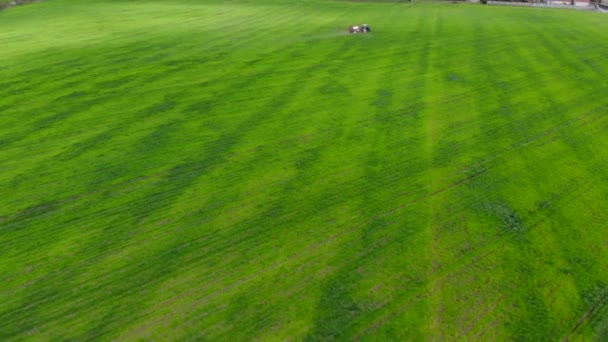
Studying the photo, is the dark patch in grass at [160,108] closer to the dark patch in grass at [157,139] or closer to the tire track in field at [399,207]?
the dark patch in grass at [157,139]

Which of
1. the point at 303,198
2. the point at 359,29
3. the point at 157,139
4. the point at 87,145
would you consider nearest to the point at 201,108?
the point at 157,139

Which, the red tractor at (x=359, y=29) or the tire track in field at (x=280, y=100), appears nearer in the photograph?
the tire track in field at (x=280, y=100)

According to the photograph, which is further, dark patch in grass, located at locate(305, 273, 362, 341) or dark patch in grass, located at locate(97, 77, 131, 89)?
dark patch in grass, located at locate(97, 77, 131, 89)

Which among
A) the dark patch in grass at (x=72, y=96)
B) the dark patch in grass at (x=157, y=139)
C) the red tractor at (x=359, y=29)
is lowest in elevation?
the dark patch in grass at (x=157, y=139)

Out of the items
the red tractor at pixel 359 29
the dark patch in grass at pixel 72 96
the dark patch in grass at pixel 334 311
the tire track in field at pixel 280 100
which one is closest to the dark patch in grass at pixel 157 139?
the tire track in field at pixel 280 100

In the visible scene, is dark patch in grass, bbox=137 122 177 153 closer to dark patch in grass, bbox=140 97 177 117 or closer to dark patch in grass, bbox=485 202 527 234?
dark patch in grass, bbox=140 97 177 117

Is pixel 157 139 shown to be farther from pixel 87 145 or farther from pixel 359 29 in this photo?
pixel 359 29

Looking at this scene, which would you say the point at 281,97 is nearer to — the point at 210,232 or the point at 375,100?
the point at 375,100

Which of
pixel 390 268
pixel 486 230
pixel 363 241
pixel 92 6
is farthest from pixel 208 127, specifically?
pixel 92 6

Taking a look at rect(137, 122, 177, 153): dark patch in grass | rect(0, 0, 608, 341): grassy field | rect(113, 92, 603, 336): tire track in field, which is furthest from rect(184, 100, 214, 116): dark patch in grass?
rect(113, 92, 603, 336): tire track in field
